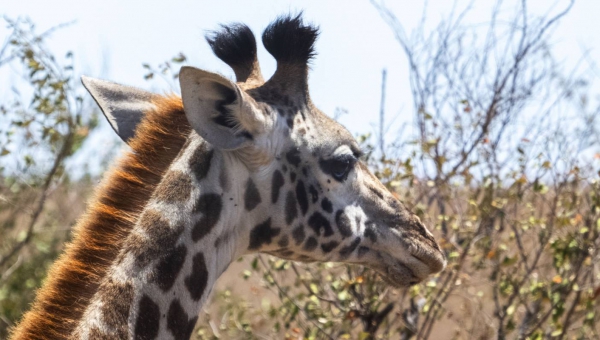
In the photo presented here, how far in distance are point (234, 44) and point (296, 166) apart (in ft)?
3.14

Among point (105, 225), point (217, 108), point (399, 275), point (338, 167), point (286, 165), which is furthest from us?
point (399, 275)

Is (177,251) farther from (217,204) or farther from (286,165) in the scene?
(286,165)

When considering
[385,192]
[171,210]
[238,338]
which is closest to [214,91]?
[171,210]

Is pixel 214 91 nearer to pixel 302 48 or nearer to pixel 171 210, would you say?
pixel 171 210

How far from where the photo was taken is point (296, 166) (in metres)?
4.51

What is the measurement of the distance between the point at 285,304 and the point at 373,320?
1015 mm

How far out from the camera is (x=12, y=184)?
32.6ft

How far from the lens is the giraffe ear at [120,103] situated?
4.83 meters

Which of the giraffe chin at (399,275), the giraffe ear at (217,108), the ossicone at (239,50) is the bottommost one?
the giraffe chin at (399,275)

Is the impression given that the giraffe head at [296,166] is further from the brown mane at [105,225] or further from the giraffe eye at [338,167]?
the brown mane at [105,225]

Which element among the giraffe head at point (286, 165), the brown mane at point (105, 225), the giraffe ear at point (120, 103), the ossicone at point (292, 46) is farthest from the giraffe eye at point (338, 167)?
the giraffe ear at point (120, 103)

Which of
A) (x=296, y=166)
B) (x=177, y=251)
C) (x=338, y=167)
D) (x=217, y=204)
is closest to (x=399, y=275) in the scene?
(x=338, y=167)

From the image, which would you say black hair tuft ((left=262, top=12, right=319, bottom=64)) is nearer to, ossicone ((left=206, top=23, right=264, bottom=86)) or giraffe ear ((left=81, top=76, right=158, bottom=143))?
ossicone ((left=206, top=23, right=264, bottom=86))

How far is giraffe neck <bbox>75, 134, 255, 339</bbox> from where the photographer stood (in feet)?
12.3
